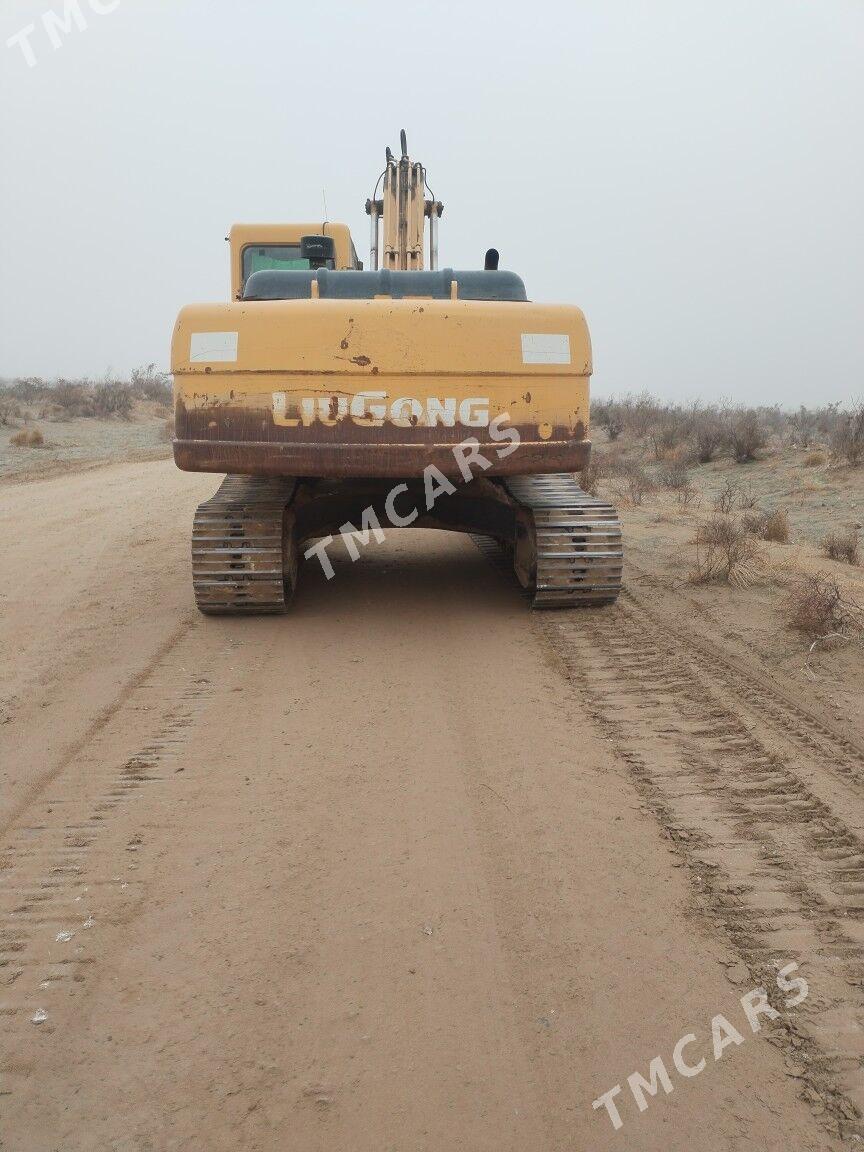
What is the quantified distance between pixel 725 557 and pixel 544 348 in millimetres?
2670

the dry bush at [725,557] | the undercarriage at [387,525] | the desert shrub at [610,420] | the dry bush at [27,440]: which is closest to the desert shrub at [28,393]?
the dry bush at [27,440]

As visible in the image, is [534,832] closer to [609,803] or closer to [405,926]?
[609,803]

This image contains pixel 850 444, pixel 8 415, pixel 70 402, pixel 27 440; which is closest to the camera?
pixel 850 444

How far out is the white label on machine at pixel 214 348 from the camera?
5074mm

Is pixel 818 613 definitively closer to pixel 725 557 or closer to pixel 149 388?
pixel 725 557

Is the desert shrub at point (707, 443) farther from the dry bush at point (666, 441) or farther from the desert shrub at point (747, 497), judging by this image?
the desert shrub at point (747, 497)

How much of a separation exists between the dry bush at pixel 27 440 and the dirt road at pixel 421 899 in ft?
45.1

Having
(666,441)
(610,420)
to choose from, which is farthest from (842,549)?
(610,420)

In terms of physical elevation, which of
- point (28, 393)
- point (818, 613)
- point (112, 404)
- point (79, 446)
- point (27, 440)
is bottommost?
point (818, 613)

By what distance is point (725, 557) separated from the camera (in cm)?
695

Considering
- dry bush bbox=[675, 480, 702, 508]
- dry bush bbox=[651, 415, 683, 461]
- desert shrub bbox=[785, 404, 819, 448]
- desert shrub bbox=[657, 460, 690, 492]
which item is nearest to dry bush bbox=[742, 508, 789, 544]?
dry bush bbox=[675, 480, 702, 508]

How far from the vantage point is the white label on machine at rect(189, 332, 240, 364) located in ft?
16.6

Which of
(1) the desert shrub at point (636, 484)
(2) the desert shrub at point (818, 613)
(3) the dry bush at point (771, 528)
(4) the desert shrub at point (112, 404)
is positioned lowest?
(2) the desert shrub at point (818, 613)

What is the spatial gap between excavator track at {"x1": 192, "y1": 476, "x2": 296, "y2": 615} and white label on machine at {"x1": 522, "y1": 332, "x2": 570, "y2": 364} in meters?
1.89
